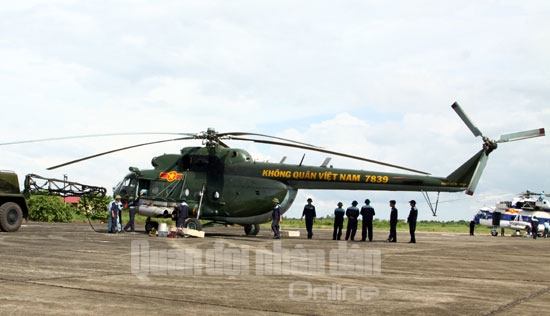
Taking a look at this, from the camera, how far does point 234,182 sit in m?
25.1

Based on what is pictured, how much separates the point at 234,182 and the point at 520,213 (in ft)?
92.1

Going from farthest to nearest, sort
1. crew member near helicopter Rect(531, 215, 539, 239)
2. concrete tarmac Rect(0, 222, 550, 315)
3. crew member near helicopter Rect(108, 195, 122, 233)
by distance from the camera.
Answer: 1. crew member near helicopter Rect(531, 215, 539, 239)
2. crew member near helicopter Rect(108, 195, 122, 233)
3. concrete tarmac Rect(0, 222, 550, 315)

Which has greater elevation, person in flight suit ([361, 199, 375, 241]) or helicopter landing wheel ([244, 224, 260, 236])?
person in flight suit ([361, 199, 375, 241])

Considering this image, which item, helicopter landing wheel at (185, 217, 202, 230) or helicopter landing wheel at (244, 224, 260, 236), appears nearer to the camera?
helicopter landing wheel at (185, 217, 202, 230)

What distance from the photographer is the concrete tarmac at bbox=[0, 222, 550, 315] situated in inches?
275

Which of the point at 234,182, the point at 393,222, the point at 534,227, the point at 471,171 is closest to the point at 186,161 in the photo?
the point at 234,182

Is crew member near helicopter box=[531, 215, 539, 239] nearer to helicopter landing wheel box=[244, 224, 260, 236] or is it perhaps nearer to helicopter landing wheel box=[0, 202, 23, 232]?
helicopter landing wheel box=[244, 224, 260, 236]

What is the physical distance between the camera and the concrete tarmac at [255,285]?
6980 millimetres

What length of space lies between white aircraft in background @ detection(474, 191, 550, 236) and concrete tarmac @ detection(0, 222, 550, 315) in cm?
3226

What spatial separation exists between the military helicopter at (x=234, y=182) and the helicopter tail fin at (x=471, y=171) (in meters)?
0.46

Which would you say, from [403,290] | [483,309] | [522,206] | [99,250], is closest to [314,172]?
[99,250]

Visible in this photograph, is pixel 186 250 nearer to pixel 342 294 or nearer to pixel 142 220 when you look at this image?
pixel 342 294

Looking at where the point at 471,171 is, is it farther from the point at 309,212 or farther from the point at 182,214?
the point at 182,214

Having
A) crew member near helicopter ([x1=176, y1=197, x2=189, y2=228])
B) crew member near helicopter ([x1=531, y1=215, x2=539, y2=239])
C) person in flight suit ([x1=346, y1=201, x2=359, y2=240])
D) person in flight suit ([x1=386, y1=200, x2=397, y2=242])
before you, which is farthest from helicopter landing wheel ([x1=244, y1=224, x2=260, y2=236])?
crew member near helicopter ([x1=531, y1=215, x2=539, y2=239])
